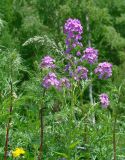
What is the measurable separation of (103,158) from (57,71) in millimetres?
1279

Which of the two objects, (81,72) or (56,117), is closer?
(56,117)

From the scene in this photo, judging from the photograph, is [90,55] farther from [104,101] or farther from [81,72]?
[104,101]

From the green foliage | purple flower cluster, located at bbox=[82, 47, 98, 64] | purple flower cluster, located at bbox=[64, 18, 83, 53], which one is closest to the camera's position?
the green foliage

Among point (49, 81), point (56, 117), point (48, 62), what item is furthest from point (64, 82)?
point (49, 81)

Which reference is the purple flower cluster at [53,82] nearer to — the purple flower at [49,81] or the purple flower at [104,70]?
the purple flower at [49,81]

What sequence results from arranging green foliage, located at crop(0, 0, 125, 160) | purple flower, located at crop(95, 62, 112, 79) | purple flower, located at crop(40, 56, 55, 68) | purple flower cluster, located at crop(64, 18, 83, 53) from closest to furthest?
green foliage, located at crop(0, 0, 125, 160), purple flower, located at crop(40, 56, 55, 68), purple flower cluster, located at crop(64, 18, 83, 53), purple flower, located at crop(95, 62, 112, 79)

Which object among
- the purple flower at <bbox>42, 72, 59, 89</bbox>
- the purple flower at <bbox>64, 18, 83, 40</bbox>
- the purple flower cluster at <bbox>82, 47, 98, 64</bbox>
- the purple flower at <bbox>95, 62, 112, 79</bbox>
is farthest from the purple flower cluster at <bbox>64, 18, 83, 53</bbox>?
the purple flower at <bbox>42, 72, 59, 89</bbox>

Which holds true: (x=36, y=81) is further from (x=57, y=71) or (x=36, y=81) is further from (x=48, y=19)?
(x=48, y=19)

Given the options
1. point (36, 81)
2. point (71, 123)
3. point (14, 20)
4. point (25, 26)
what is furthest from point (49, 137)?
point (14, 20)

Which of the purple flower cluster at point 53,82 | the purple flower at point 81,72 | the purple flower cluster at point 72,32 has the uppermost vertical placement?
the purple flower cluster at point 72,32

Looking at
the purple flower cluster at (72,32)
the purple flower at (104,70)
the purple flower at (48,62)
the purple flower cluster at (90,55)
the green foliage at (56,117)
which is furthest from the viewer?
the purple flower cluster at (90,55)

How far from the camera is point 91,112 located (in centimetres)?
523

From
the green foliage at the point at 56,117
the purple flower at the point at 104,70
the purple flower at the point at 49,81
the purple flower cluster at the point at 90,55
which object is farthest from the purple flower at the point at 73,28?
the purple flower at the point at 49,81

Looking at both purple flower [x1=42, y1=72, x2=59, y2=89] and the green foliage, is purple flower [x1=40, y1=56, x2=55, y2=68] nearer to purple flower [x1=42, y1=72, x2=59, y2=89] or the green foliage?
the green foliage
